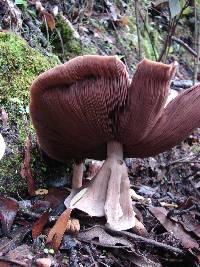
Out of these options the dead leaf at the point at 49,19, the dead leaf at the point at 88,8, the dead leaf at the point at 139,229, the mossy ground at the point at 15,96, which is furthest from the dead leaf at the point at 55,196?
the dead leaf at the point at 88,8

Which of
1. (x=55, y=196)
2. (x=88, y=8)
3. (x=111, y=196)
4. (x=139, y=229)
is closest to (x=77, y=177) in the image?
(x=55, y=196)

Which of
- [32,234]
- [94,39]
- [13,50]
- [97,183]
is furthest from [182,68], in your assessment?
[32,234]

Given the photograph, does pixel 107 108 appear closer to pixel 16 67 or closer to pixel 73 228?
pixel 73 228

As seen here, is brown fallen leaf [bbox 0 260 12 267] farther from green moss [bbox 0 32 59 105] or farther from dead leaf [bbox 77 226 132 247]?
green moss [bbox 0 32 59 105]

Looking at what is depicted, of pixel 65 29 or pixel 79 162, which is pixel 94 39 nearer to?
pixel 65 29

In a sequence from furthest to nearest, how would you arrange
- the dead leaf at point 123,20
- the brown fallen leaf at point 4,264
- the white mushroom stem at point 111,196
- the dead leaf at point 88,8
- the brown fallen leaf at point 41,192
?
1. the dead leaf at point 123,20
2. the dead leaf at point 88,8
3. the brown fallen leaf at point 41,192
4. the white mushroom stem at point 111,196
5. the brown fallen leaf at point 4,264

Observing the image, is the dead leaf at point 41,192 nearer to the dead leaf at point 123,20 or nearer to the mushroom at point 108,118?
the mushroom at point 108,118
